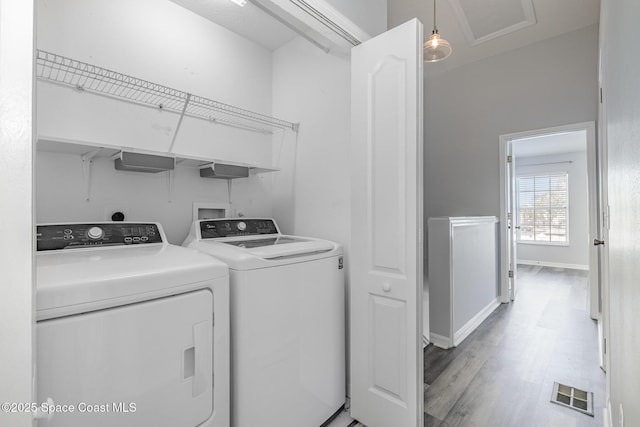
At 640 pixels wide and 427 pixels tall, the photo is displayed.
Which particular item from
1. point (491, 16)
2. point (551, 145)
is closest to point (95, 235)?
point (491, 16)

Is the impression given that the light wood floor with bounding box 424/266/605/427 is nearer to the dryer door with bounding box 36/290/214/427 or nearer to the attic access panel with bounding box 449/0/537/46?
the dryer door with bounding box 36/290/214/427

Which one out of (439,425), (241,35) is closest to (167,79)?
(241,35)

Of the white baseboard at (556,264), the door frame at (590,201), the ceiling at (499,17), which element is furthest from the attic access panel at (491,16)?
the white baseboard at (556,264)

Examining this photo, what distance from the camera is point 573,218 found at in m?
6.00

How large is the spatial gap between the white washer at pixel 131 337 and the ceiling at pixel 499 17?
3133 millimetres

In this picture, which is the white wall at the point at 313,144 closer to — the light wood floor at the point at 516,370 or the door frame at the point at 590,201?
the light wood floor at the point at 516,370

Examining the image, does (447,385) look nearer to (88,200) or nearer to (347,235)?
(347,235)

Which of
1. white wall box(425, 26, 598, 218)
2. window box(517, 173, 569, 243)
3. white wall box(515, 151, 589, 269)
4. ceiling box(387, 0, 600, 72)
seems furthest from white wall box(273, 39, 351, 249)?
white wall box(515, 151, 589, 269)

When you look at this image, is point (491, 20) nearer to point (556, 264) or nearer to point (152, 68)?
point (152, 68)

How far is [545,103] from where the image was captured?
3346 millimetres

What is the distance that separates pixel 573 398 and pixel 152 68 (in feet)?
10.6

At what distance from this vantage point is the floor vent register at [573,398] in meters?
1.69

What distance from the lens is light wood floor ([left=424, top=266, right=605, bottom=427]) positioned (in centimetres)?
164

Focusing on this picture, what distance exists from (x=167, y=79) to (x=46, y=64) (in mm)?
560
